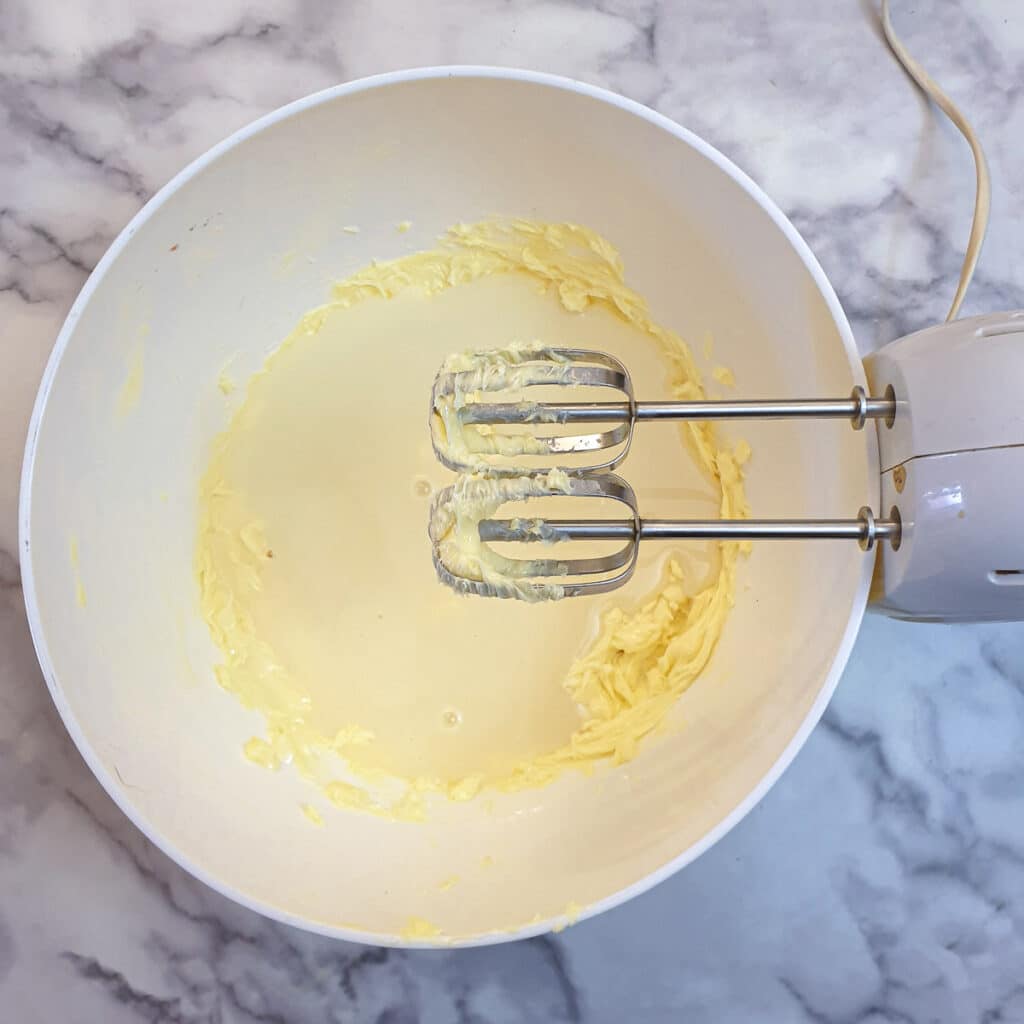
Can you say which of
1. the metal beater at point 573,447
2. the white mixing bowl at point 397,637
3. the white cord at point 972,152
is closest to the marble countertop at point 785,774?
the white cord at point 972,152

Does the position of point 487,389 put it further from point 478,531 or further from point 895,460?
point 895,460

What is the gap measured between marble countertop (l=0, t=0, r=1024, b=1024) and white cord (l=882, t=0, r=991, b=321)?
0.04 feet

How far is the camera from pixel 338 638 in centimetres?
76

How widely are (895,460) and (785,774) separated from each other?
1.04 feet

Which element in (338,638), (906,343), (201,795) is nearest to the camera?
(906,343)

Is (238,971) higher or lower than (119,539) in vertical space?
lower

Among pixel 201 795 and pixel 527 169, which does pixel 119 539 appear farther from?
pixel 527 169

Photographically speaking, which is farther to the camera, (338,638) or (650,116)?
(338,638)

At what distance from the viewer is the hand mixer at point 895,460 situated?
486mm

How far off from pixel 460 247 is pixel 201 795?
0.53 m

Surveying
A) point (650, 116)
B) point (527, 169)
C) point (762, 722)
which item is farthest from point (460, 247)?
point (762, 722)

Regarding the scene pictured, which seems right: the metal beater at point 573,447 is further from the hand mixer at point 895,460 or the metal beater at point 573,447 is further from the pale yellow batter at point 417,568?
the pale yellow batter at point 417,568

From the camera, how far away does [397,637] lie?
756mm

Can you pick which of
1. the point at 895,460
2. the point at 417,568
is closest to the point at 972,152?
the point at 895,460
